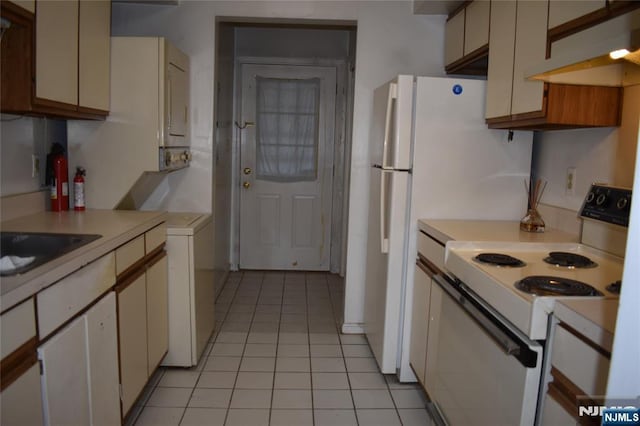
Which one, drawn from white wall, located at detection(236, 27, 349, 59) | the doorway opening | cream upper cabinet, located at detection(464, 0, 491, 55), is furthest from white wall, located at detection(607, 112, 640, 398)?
white wall, located at detection(236, 27, 349, 59)

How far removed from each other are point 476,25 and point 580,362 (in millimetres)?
2024

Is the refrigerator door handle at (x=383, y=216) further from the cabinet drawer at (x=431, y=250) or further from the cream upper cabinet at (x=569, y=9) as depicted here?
the cream upper cabinet at (x=569, y=9)

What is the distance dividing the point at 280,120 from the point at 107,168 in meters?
2.35

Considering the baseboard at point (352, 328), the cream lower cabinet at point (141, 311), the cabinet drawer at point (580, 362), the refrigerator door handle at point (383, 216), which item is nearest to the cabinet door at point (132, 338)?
the cream lower cabinet at point (141, 311)

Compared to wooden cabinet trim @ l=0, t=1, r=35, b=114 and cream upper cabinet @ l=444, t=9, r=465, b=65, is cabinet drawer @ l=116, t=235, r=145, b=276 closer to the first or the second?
wooden cabinet trim @ l=0, t=1, r=35, b=114

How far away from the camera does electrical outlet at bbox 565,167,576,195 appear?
2.30 metres

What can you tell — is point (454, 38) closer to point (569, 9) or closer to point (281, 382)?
point (569, 9)

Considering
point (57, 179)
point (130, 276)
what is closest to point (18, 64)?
point (57, 179)

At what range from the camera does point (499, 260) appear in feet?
5.72

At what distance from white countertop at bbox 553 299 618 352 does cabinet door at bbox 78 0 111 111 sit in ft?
7.15

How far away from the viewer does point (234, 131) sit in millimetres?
4762

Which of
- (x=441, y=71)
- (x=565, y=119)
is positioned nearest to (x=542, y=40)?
(x=565, y=119)

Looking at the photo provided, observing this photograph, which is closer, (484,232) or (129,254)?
(129,254)

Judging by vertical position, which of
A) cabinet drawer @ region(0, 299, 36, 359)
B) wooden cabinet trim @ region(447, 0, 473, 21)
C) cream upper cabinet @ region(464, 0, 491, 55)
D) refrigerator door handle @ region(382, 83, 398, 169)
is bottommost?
cabinet drawer @ region(0, 299, 36, 359)
